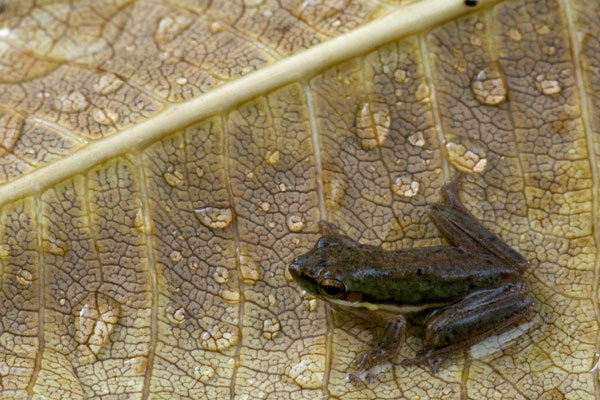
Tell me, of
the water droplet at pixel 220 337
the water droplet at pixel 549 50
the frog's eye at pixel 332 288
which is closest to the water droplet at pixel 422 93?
the water droplet at pixel 549 50

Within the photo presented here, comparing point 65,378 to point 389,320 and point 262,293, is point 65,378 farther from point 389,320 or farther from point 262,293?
point 389,320

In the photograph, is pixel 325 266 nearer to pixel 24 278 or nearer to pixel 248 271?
pixel 248 271

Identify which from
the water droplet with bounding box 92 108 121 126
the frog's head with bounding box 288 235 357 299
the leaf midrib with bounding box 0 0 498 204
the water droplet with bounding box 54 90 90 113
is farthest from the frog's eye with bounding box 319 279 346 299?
the water droplet with bounding box 54 90 90 113

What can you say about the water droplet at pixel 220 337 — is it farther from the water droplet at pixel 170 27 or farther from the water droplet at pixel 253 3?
the water droplet at pixel 253 3

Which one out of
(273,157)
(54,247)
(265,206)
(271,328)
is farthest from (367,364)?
(54,247)

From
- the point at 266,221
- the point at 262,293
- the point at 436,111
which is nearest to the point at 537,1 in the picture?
the point at 436,111

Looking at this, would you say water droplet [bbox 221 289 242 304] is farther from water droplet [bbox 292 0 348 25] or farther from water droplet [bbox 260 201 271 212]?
water droplet [bbox 292 0 348 25]
